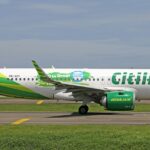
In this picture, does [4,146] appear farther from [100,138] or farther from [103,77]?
[103,77]

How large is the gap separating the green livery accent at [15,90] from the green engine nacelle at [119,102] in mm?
5524

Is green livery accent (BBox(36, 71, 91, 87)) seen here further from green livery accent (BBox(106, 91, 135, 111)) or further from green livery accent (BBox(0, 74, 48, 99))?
green livery accent (BBox(106, 91, 135, 111))

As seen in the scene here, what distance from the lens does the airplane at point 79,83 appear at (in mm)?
33219

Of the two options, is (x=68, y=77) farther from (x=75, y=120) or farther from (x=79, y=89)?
(x=75, y=120)

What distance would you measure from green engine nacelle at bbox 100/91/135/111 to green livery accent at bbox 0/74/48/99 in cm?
552

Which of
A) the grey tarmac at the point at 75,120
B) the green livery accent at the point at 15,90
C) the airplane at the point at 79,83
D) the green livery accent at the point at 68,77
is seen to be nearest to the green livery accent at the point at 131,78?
the airplane at the point at 79,83

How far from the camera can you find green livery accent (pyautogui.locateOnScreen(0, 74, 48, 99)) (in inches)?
1347

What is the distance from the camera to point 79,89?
32344mm

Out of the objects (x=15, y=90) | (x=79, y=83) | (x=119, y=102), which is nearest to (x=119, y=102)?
(x=119, y=102)

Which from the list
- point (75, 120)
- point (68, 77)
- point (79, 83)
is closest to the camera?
point (75, 120)

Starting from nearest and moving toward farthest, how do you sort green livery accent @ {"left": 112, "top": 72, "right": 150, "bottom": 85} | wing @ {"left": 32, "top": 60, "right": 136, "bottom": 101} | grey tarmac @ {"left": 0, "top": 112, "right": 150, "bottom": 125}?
grey tarmac @ {"left": 0, "top": 112, "right": 150, "bottom": 125}
wing @ {"left": 32, "top": 60, "right": 136, "bottom": 101}
green livery accent @ {"left": 112, "top": 72, "right": 150, "bottom": 85}

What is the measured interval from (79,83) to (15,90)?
491 cm

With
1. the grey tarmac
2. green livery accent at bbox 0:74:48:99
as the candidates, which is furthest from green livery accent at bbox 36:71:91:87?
the grey tarmac

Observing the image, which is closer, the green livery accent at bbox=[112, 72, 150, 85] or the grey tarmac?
the grey tarmac
